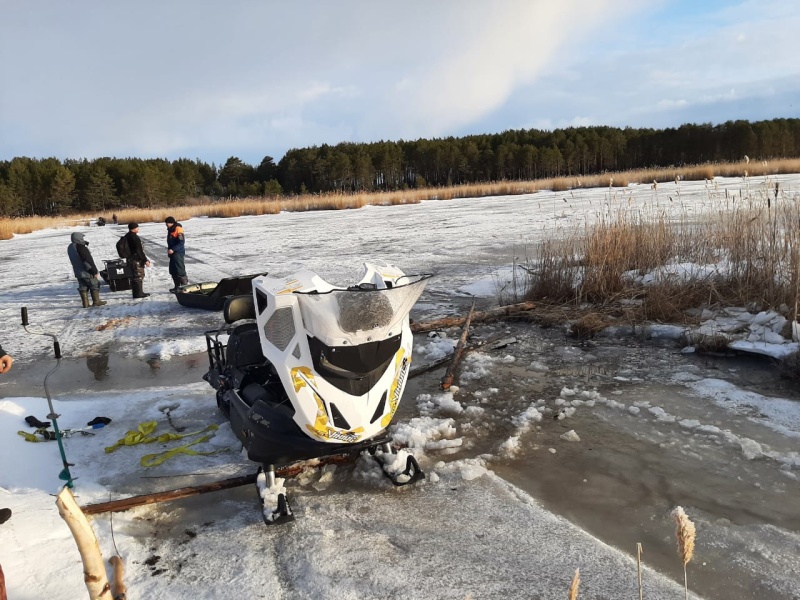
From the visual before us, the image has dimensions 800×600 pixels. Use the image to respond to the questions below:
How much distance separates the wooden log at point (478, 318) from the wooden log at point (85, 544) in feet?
16.1

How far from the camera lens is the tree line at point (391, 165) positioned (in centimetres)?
5588

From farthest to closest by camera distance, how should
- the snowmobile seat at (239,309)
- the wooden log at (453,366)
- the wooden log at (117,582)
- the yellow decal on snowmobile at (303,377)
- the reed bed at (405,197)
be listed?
1. the reed bed at (405,197)
2. the wooden log at (453,366)
3. the snowmobile seat at (239,309)
4. the yellow decal on snowmobile at (303,377)
5. the wooden log at (117,582)


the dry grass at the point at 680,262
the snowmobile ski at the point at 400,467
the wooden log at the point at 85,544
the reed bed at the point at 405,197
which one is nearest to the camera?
the wooden log at the point at 85,544

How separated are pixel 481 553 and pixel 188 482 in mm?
1971

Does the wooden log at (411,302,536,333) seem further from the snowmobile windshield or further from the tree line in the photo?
the tree line

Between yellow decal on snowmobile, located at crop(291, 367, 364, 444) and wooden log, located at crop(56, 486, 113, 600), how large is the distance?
1229 millimetres

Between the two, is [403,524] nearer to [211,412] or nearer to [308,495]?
[308,495]

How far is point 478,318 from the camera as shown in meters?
7.20

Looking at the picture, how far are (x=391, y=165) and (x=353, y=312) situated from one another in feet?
215

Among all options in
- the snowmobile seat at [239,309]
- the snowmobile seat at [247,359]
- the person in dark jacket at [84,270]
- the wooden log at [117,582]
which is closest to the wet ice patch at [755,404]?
the snowmobile seat at [247,359]

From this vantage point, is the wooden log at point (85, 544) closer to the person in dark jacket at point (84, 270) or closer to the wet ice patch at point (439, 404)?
the wet ice patch at point (439, 404)

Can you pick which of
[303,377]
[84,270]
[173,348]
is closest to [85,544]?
[303,377]

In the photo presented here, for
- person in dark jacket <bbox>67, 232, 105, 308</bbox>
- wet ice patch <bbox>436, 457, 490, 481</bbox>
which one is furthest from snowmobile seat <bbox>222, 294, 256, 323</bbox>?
person in dark jacket <bbox>67, 232, 105, 308</bbox>

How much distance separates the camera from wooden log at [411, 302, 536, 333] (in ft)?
22.2
